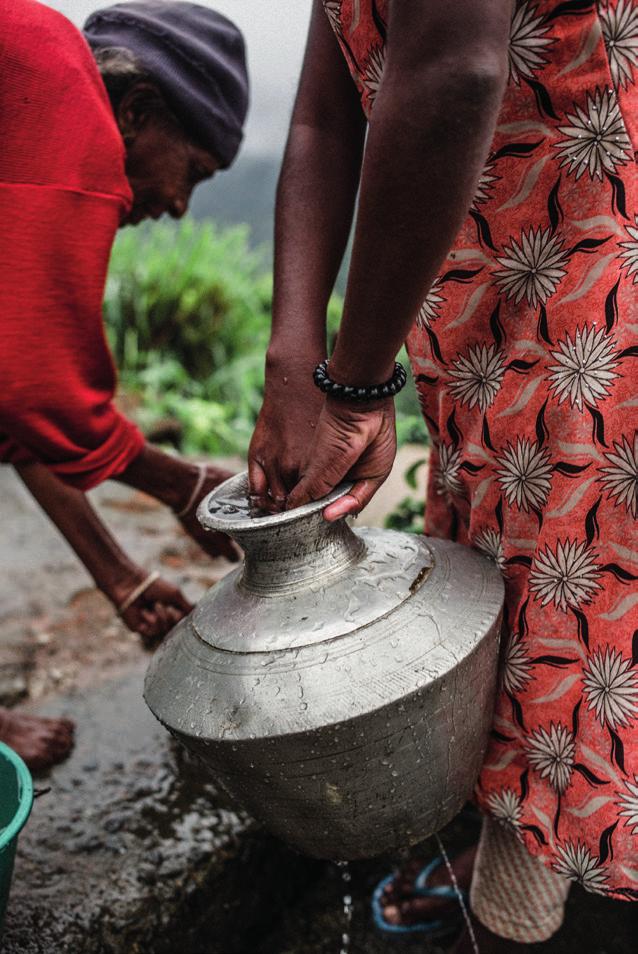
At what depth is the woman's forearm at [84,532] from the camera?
237cm

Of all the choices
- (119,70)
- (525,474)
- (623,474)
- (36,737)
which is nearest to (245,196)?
(119,70)

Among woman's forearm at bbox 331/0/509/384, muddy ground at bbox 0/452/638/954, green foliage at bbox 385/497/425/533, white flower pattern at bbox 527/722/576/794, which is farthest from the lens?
green foliage at bbox 385/497/425/533

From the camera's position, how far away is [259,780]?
116 centimetres

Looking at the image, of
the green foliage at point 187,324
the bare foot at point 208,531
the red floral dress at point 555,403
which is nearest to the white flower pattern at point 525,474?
the red floral dress at point 555,403

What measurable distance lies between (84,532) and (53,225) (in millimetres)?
965

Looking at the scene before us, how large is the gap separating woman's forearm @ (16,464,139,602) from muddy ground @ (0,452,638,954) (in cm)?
39

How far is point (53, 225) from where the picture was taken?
1.81m

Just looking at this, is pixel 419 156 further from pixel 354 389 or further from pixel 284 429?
pixel 284 429

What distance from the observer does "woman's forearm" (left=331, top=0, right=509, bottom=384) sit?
0.87 m

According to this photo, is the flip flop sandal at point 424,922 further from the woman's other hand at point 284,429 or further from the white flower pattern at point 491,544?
the woman's other hand at point 284,429

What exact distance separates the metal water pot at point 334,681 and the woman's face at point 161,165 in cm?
137

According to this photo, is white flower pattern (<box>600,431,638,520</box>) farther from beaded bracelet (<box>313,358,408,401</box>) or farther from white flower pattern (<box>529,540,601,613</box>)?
beaded bracelet (<box>313,358,408,401</box>)

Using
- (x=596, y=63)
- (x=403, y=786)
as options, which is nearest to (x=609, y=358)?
(x=596, y=63)

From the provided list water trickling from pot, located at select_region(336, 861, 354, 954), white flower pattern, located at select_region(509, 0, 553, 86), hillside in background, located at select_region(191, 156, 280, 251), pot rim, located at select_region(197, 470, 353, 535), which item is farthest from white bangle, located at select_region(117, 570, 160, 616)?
hillside in background, located at select_region(191, 156, 280, 251)
